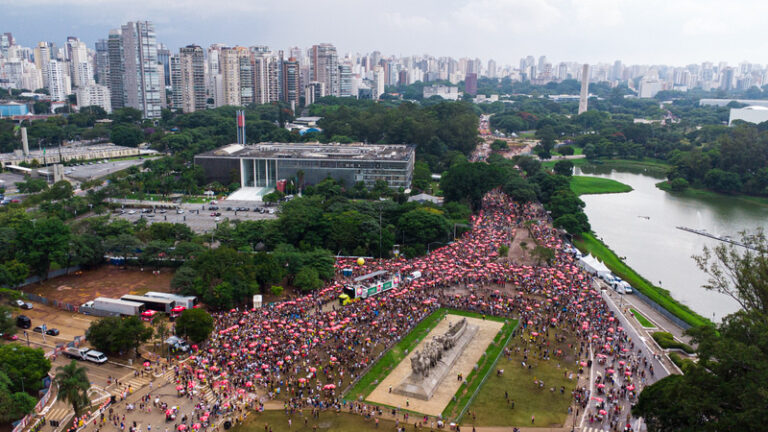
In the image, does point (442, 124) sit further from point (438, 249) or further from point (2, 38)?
point (2, 38)

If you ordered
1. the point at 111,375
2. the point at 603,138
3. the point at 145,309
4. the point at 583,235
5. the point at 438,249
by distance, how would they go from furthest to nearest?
the point at 603,138 < the point at 583,235 < the point at 438,249 < the point at 145,309 < the point at 111,375

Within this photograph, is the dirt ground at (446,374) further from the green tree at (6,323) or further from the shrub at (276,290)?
the green tree at (6,323)

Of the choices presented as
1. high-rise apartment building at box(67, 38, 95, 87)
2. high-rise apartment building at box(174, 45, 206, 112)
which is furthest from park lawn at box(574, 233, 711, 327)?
high-rise apartment building at box(67, 38, 95, 87)

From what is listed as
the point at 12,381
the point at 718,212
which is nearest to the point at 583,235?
the point at 718,212

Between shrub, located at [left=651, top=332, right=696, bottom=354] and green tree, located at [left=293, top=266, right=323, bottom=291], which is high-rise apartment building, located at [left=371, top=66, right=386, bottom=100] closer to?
green tree, located at [left=293, top=266, right=323, bottom=291]

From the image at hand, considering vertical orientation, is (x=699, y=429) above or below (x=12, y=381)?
above

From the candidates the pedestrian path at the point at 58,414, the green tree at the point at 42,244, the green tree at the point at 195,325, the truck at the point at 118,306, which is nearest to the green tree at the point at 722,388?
the green tree at the point at 195,325
